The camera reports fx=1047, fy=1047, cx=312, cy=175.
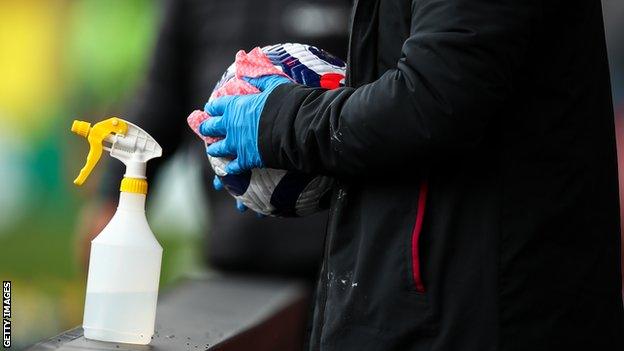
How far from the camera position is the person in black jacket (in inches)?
56.2

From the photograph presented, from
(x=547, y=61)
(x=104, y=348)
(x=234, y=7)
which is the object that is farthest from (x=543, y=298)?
(x=234, y=7)

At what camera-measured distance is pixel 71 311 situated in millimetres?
5211

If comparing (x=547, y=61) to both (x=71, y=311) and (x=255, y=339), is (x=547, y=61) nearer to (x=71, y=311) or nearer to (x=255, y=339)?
(x=255, y=339)

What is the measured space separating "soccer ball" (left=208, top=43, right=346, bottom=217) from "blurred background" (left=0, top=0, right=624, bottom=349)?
331 centimetres

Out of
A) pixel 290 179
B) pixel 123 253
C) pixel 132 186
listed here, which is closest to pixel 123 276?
pixel 123 253

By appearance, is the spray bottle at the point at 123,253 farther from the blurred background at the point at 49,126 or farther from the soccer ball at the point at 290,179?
the blurred background at the point at 49,126

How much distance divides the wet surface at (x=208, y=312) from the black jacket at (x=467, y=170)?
1.55 feet

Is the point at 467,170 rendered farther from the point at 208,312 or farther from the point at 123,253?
the point at 208,312

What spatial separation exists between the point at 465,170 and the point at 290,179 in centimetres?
36

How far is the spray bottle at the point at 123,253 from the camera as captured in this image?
183 cm

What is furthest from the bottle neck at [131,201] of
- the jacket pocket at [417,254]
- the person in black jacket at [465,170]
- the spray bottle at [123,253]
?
the jacket pocket at [417,254]

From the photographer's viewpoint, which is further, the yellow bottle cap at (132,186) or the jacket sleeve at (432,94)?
the yellow bottle cap at (132,186)

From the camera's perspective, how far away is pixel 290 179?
177 centimetres

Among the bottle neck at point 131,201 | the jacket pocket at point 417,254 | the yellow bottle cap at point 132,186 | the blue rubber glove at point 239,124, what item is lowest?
the bottle neck at point 131,201
